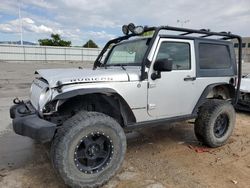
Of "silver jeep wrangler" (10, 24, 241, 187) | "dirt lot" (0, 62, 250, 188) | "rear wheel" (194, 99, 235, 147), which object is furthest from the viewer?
"rear wheel" (194, 99, 235, 147)

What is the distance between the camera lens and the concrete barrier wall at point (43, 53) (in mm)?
34031

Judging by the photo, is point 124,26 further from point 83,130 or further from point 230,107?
point 230,107

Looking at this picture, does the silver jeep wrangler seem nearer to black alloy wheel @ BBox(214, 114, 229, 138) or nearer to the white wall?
black alloy wheel @ BBox(214, 114, 229, 138)

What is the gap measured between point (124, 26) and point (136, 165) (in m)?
2.27

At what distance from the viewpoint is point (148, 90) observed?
3684 mm

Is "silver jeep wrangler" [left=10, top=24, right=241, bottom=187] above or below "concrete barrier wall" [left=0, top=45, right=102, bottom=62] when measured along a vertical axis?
below

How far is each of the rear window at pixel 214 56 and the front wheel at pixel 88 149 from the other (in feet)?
7.14

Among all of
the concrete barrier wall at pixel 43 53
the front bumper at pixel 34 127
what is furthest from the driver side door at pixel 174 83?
the concrete barrier wall at pixel 43 53

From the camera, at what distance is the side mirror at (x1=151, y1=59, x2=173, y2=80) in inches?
137

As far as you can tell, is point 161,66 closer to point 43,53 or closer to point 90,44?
point 43,53

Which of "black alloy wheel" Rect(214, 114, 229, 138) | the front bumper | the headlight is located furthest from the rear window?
the front bumper

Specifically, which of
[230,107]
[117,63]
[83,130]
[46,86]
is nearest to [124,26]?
[117,63]

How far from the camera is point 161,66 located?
140 inches

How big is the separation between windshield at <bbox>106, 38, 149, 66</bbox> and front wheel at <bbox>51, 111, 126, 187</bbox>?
1.25 meters
